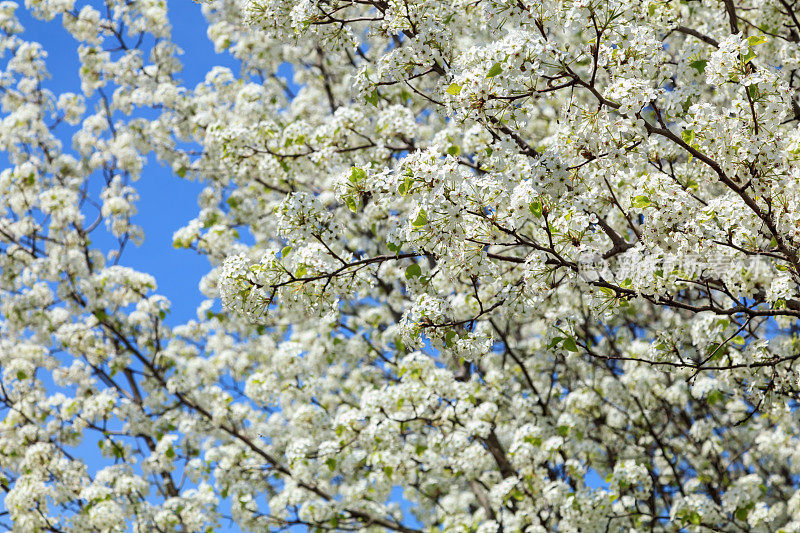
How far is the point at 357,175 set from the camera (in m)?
5.06

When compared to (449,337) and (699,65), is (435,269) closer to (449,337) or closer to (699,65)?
(449,337)

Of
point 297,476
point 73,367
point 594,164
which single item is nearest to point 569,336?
point 594,164

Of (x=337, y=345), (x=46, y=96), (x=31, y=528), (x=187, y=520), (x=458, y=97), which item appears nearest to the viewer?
(x=458, y=97)

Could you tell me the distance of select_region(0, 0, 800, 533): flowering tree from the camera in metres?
4.67

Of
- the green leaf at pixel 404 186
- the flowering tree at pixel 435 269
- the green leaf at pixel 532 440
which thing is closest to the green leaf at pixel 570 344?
the flowering tree at pixel 435 269

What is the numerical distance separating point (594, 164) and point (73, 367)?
1058 centimetres

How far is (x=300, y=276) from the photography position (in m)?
5.17

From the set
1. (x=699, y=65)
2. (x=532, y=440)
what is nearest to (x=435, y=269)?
(x=699, y=65)

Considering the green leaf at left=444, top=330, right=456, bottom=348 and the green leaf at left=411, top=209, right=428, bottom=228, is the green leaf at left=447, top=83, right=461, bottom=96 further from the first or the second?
the green leaf at left=444, top=330, right=456, bottom=348

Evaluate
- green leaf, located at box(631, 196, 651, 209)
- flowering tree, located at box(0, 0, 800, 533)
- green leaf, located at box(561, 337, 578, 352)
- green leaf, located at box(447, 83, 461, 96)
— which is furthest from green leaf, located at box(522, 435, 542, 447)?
green leaf, located at box(447, 83, 461, 96)

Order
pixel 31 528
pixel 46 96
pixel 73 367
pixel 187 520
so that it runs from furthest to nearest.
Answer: pixel 46 96 < pixel 73 367 < pixel 187 520 < pixel 31 528

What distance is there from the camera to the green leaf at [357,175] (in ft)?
16.5

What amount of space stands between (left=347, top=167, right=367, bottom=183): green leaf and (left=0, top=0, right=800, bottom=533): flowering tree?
0.05m

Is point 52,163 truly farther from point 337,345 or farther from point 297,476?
point 297,476
